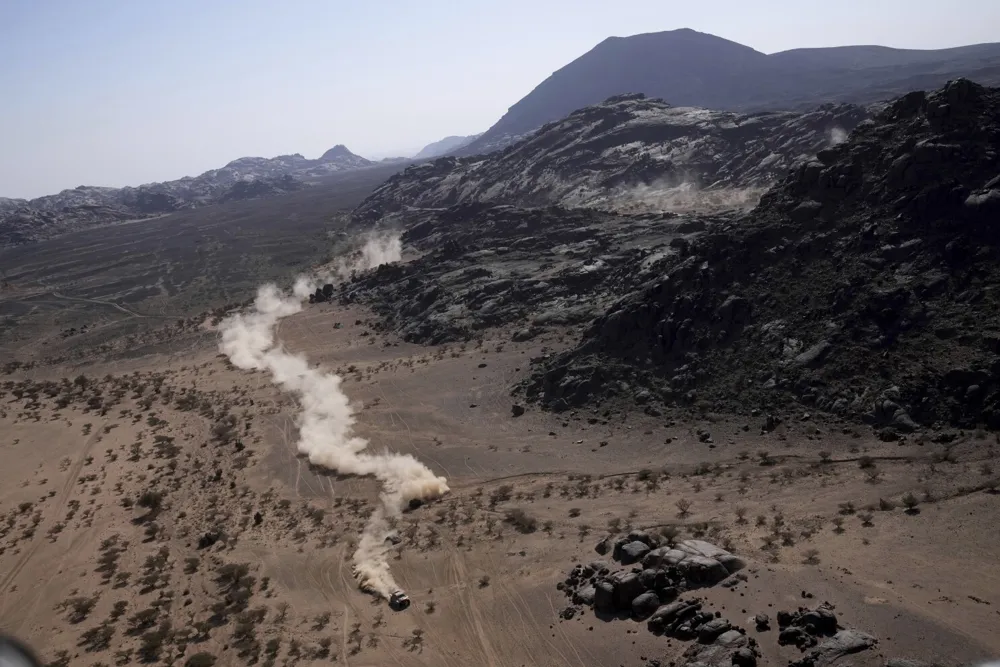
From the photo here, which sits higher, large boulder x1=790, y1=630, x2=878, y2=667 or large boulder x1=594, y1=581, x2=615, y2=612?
large boulder x1=790, y1=630, x2=878, y2=667

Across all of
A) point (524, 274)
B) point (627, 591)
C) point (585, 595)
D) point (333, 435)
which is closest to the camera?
point (627, 591)

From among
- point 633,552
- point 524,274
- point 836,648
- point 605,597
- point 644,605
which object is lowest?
point 605,597

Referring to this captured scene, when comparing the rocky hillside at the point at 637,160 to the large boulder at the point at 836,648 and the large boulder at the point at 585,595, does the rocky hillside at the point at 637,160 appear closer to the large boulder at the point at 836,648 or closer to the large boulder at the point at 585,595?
the large boulder at the point at 585,595

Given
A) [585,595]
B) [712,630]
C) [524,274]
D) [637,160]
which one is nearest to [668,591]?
[712,630]

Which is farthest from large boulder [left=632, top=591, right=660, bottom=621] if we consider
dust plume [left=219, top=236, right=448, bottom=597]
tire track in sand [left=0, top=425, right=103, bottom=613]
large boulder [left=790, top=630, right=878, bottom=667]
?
tire track in sand [left=0, top=425, right=103, bottom=613]

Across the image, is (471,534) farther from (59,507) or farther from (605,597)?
(59,507)

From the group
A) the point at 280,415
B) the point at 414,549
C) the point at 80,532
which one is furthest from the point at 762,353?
the point at 80,532

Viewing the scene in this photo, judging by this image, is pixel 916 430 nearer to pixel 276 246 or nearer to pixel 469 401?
pixel 469 401

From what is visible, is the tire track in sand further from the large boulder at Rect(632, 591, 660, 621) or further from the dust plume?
the large boulder at Rect(632, 591, 660, 621)
